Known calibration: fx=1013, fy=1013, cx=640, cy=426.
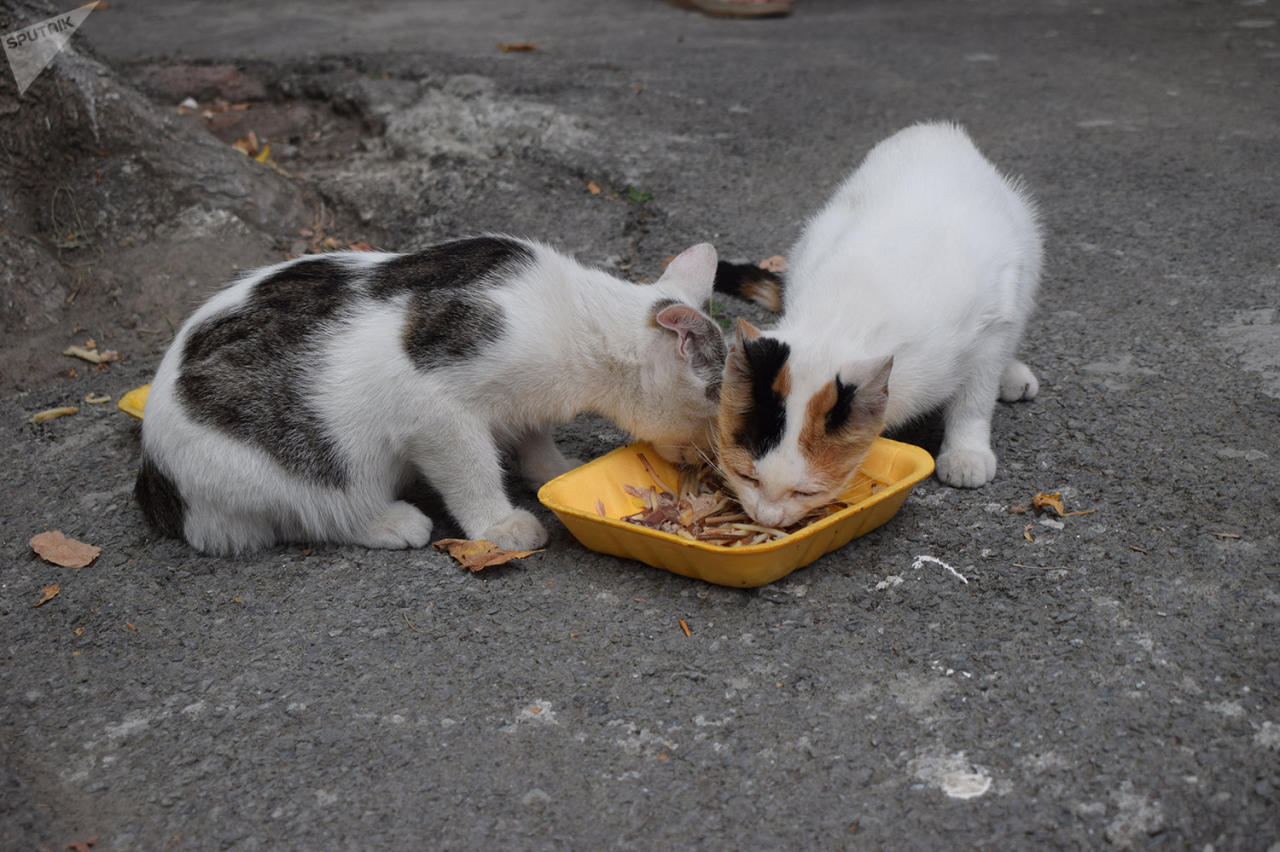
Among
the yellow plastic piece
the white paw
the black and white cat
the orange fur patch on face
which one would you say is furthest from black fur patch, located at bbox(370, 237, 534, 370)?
the white paw

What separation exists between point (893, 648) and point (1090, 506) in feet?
3.32

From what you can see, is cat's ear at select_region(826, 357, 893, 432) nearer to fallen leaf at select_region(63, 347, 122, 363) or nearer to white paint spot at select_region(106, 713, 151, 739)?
white paint spot at select_region(106, 713, 151, 739)

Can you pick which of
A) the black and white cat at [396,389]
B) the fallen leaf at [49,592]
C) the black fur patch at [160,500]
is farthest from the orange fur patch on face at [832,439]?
the fallen leaf at [49,592]

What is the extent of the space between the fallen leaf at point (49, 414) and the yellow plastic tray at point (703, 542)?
7.81 feet

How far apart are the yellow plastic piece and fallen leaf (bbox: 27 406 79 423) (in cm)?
35

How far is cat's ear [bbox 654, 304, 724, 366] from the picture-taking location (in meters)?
3.18

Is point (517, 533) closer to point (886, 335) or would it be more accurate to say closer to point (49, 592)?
point (886, 335)

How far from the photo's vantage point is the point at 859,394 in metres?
2.92

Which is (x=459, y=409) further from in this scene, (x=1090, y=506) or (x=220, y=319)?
(x=1090, y=506)

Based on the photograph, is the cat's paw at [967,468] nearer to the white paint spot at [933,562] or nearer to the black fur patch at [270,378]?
the white paint spot at [933,562]

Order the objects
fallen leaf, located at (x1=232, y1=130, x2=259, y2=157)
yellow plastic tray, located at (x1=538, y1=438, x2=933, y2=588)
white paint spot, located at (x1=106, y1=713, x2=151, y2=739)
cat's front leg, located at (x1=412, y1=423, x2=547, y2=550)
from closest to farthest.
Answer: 1. white paint spot, located at (x1=106, y1=713, x2=151, y2=739)
2. yellow plastic tray, located at (x1=538, y1=438, x2=933, y2=588)
3. cat's front leg, located at (x1=412, y1=423, x2=547, y2=550)
4. fallen leaf, located at (x1=232, y1=130, x2=259, y2=157)

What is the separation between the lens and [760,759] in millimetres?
2449

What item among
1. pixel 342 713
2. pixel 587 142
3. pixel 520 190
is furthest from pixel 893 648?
pixel 587 142

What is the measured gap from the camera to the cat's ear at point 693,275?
3.56 meters
